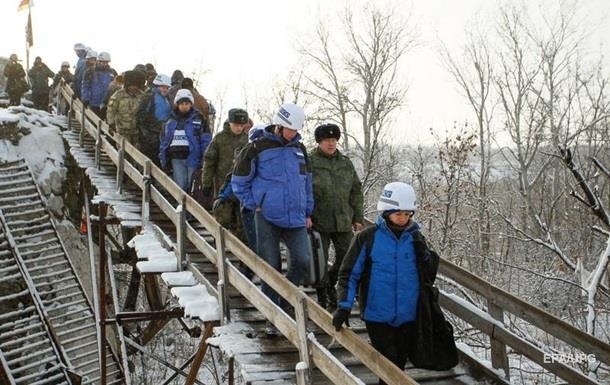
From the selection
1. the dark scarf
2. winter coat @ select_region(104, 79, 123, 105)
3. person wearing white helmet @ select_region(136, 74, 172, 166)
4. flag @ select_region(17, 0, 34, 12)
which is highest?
flag @ select_region(17, 0, 34, 12)

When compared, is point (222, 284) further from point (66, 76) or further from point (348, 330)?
point (66, 76)

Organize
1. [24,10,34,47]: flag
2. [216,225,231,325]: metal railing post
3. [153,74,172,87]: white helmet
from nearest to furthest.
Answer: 1. [216,225,231,325]: metal railing post
2. [153,74,172,87]: white helmet
3. [24,10,34,47]: flag

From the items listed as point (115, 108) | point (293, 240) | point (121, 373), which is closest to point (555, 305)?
point (121, 373)

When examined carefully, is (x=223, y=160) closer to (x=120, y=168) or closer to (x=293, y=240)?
(x=293, y=240)

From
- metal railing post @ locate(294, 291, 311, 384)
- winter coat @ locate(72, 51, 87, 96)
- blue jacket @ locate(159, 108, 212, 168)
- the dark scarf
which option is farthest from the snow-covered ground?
the dark scarf

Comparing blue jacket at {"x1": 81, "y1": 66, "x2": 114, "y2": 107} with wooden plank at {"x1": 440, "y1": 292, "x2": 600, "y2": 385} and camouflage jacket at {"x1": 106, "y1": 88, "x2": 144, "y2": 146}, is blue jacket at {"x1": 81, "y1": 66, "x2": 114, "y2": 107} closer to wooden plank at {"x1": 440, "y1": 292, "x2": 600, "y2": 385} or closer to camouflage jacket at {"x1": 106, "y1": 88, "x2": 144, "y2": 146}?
camouflage jacket at {"x1": 106, "y1": 88, "x2": 144, "y2": 146}

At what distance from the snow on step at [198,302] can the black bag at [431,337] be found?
7.73 ft

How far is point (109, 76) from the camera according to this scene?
1359cm

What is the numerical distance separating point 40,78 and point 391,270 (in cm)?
1562

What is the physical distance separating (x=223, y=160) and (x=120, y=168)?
3.13 metres

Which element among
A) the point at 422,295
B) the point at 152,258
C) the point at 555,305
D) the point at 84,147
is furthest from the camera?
the point at 555,305

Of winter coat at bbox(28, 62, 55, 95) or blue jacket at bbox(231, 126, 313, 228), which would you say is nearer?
blue jacket at bbox(231, 126, 313, 228)

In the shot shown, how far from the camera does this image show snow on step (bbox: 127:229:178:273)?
24.2 ft

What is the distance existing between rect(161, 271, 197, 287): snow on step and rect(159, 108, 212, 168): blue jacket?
8.09 ft
